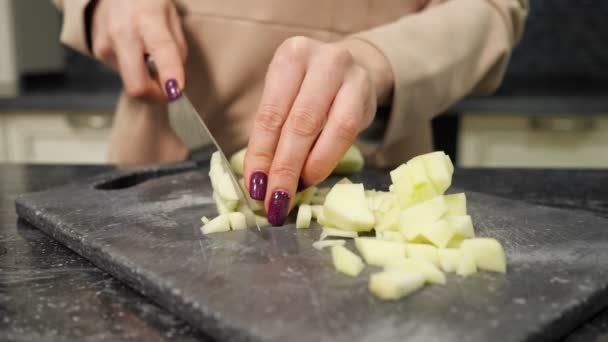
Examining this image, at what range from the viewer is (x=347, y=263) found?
63 centimetres

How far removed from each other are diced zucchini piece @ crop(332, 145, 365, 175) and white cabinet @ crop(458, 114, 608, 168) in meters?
0.90

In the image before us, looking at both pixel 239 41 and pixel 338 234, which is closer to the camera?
pixel 338 234

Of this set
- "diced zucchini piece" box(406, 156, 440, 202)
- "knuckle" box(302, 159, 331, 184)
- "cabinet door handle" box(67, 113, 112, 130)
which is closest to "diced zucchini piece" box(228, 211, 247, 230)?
"knuckle" box(302, 159, 331, 184)

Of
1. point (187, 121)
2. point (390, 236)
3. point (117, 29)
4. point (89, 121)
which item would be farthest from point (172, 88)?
point (89, 121)

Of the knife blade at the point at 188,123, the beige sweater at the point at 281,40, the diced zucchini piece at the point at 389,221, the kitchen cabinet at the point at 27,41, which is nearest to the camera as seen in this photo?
the diced zucchini piece at the point at 389,221

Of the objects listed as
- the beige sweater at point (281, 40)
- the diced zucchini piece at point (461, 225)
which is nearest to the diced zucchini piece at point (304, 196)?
the diced zucchini piece at point (461, 225)

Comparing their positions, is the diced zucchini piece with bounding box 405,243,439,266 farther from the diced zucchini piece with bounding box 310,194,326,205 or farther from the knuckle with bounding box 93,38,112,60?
the knuckle with bounding box 93,38,112,60

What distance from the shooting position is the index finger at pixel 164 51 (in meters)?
1.05

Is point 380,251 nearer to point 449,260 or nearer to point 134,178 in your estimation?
point 449,260

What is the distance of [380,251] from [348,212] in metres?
0.10

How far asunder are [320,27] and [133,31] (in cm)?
39

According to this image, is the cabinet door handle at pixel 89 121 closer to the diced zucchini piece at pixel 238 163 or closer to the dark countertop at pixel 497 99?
the dark countertop at pixel 497 99

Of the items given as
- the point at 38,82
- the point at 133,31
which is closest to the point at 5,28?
the point at 38,82

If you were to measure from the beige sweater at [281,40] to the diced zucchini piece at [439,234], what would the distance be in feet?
1.69
